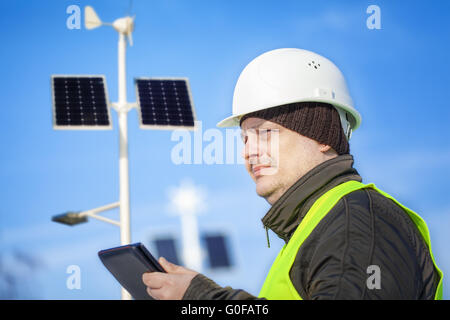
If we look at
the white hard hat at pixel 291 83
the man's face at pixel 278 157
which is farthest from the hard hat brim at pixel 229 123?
the man's face at pixel 278 157

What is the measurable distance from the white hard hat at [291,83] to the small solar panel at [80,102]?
1195 cm

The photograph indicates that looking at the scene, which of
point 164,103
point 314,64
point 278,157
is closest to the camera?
point 278,157

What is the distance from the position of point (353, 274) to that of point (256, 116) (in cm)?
147

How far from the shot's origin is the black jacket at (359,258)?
8.73 ft

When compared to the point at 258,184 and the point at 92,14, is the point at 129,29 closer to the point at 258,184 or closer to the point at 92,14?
the point at 92,14

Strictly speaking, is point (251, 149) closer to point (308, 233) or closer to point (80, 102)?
point (308, 233)

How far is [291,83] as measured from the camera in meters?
3.90

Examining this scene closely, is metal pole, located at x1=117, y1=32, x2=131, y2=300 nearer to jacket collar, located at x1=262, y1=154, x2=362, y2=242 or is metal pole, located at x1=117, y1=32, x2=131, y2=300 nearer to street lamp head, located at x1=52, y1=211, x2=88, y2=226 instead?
street lamp head, located at x1=52, y1=211, x2=88, y2=226

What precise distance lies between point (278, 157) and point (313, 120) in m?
0.32

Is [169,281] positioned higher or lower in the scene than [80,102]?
lower

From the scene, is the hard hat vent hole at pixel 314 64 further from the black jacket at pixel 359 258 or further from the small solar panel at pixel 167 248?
the small solar panel at pixel 167 248

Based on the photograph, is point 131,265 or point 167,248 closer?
point 131,265

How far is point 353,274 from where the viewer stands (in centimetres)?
266

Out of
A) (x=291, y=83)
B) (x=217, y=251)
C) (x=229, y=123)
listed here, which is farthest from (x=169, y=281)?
(x=217, y=251)
